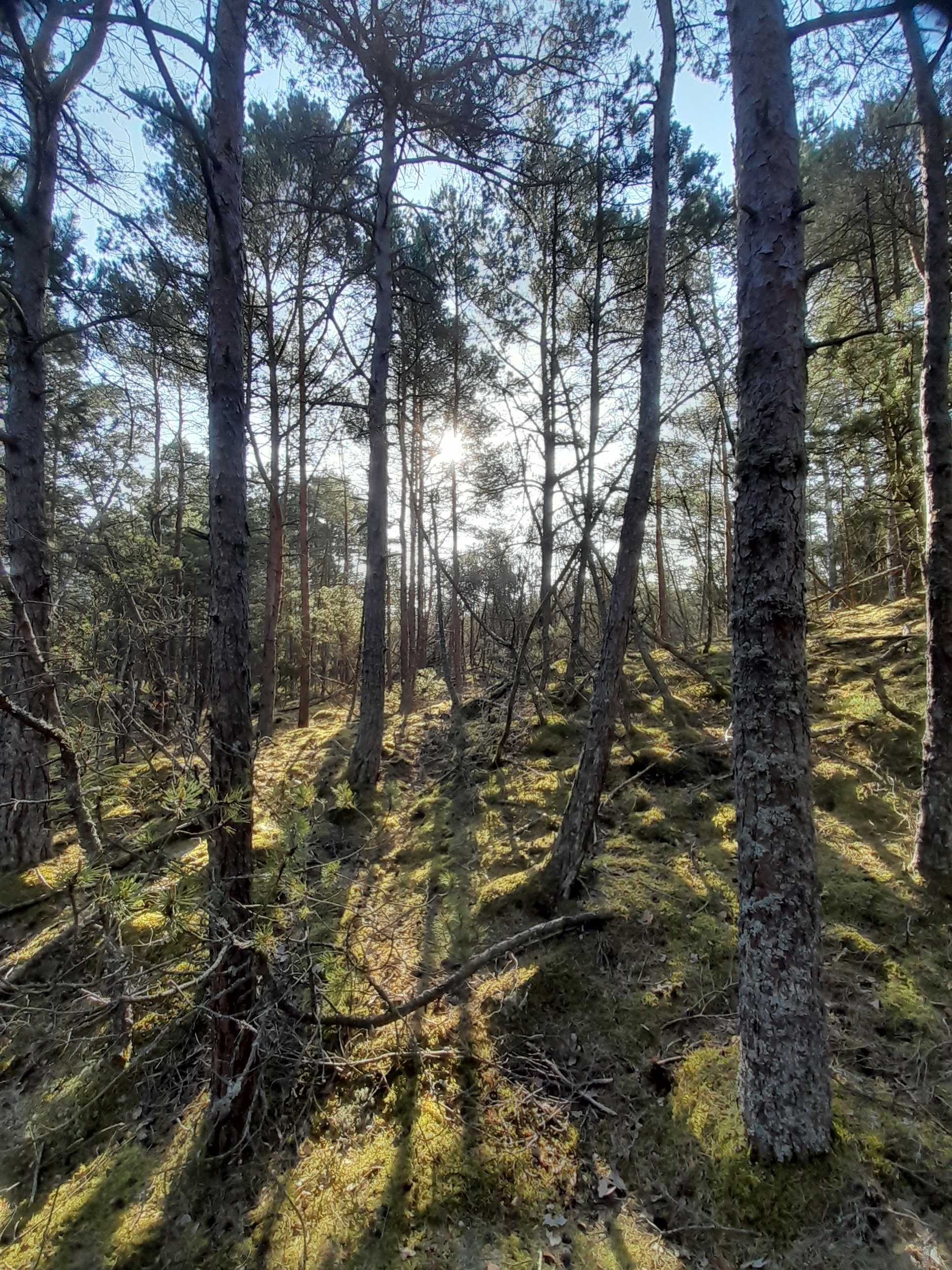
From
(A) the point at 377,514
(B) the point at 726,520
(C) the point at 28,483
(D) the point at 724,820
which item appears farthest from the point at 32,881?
(B) the point at 726,520

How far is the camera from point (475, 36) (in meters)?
4.27

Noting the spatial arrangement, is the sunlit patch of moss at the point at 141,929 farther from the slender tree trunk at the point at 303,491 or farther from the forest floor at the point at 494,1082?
the slender tree trunk at the point at 303,491

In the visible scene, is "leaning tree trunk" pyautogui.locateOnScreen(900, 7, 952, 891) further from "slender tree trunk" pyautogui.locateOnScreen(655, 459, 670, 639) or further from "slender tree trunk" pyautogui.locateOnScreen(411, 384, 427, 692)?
"slender tree trunk" pyautogui.locateOnScreen(655, 459, 670, 639)

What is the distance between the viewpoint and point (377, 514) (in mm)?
6781

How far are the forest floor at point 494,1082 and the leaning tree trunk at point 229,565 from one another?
0.53ft

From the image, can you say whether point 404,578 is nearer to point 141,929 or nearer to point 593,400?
point 593,400

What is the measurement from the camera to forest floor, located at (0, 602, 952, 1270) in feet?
6.64

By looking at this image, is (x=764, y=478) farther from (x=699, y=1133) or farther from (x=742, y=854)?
(x=699, y=1133)

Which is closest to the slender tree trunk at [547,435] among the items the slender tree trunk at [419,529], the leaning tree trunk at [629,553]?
the slender tree trunk at [419,529]

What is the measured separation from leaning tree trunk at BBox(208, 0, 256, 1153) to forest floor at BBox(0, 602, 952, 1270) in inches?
6.4

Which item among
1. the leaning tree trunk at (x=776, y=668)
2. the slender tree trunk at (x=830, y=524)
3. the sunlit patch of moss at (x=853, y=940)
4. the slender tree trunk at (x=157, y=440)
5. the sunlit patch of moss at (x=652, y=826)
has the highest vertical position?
the slender tree trunk at (x=157, y=440)

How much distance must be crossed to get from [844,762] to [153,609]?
20.2ft

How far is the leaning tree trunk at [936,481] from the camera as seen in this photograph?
3383 mm

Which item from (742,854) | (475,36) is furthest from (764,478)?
(475,36)
